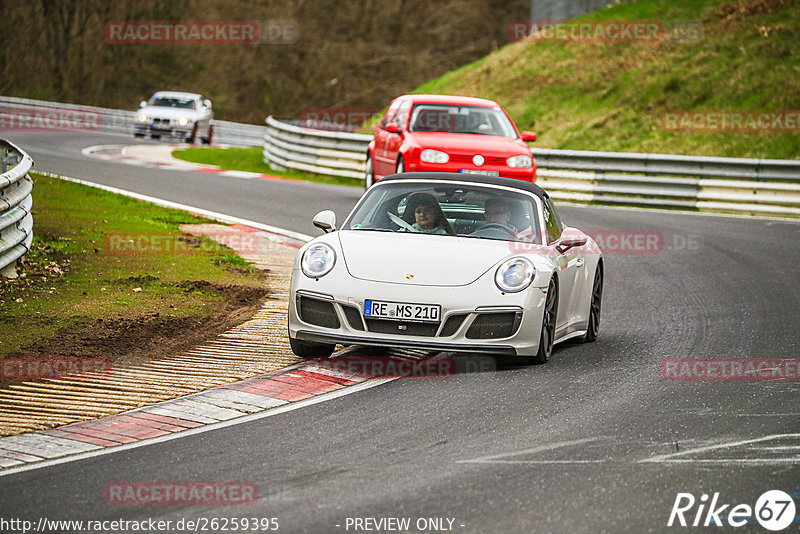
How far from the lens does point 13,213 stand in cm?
1167

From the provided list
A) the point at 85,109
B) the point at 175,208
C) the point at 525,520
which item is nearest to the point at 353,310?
the point at 525,520

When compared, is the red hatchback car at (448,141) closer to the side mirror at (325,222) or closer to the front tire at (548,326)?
the side mirror at (325,222)

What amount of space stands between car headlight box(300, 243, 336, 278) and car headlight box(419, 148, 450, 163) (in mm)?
8936

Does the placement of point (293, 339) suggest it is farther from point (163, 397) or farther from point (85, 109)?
point (85, 109)

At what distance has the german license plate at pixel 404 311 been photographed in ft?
27.3

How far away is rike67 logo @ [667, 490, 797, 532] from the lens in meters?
5.29
